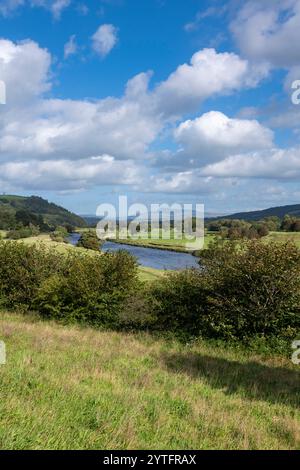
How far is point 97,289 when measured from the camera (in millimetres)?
21812

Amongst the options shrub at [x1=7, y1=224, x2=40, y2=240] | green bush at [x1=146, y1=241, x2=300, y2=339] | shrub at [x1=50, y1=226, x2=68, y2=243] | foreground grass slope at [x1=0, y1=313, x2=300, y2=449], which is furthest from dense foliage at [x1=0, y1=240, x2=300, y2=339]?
shrub at [x1=7, y1=224, x2=40, y2=240]

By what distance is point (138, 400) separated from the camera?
8133mm

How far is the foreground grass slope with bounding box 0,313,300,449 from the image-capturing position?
243 inches

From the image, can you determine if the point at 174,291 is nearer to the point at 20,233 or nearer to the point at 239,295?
the point at 239,295

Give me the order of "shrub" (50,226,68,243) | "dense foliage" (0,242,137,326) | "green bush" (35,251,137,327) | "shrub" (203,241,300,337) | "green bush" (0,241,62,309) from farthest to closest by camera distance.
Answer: "shrub" (50,226,68,243) < "green bush" (0,241,62,309) < "dense foliage" (0,242,137,326) < "green bush" (35,251,137,327) < "shrub" (203,241,300,337)

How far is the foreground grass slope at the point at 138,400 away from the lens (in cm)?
617

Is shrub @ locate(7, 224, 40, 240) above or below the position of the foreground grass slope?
above

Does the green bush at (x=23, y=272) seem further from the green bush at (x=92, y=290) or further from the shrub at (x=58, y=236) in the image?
the shrub at (x=58, y=236)

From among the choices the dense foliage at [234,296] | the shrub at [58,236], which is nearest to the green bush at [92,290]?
the dense foliage at [234,296]

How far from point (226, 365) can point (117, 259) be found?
415 inches

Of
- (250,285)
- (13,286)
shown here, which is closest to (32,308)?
(13,286)

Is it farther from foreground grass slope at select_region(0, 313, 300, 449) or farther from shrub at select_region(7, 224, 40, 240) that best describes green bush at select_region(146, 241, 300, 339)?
shrub at select_region(7, 224, 40, 240)

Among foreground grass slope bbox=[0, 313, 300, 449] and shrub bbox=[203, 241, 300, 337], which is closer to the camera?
foreground grass slope bbox=[0, 313, 300, 449]
